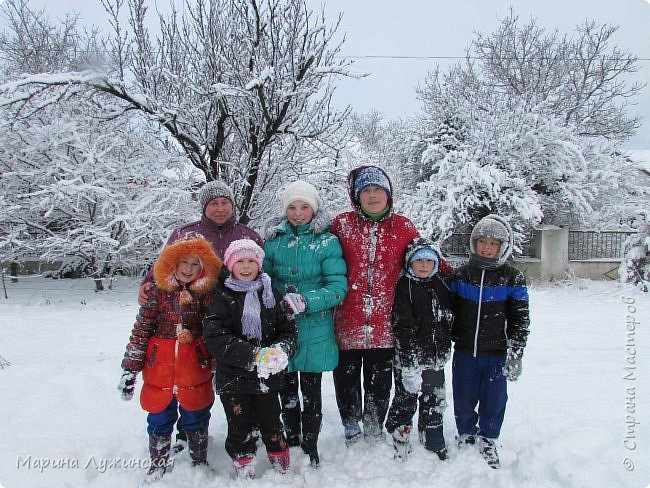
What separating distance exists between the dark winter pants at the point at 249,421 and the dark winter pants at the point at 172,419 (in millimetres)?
200

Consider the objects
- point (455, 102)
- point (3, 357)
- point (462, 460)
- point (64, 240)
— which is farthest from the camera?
point (455, 102)

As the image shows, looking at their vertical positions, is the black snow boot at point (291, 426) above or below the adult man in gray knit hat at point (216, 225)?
below

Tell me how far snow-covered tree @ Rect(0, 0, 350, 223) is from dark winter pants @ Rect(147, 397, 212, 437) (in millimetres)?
3901

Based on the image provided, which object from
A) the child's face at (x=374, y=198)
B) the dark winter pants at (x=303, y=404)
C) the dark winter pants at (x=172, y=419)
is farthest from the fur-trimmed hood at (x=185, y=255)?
the child's face at (x=374, y=198)

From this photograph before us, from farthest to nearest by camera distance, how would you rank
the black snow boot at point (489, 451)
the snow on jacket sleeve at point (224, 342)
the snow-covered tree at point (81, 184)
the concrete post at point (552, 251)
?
the concrete post at point (552, 251) → the snow-covered tree at point (81, 184) → the black snow boot at point (489, 451) → the snow on jacket sleeve at point (224, 342)

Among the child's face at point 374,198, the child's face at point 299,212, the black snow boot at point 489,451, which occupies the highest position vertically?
the child's face at point 374,198

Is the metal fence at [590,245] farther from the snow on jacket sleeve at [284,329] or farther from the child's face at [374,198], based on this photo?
the snow on jacket sleeve at [284,329]

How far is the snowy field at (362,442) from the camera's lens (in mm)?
2400

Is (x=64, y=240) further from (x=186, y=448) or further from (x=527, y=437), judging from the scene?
(x=527, y=437)

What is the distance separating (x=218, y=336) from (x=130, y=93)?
5029 millimetres

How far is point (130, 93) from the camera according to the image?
5.88m

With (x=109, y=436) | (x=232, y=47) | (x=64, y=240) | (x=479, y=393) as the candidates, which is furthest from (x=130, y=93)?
(x=479, y=393)

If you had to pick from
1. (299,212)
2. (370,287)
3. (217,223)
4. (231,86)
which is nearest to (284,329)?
(370,287)

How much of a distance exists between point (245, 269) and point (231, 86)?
3778 millimetres
